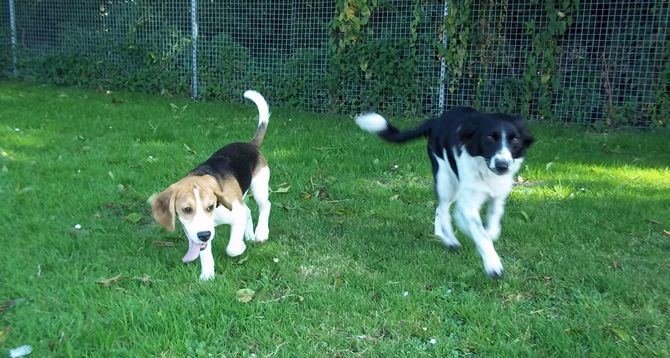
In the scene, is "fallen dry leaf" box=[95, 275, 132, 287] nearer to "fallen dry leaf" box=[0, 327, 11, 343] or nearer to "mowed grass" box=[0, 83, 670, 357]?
"mowed grass" box=[0, 83, 670, 357]

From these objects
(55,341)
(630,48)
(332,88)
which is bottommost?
(55,341)

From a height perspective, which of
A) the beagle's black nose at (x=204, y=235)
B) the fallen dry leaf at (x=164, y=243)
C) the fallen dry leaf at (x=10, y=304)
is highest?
the beagle's black nose at (x=204, y=235)

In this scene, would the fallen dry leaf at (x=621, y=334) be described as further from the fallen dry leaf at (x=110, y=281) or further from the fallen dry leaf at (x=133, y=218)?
the fallen dry leaf at (x=133, y=218)

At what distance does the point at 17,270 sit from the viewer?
338 centimetres

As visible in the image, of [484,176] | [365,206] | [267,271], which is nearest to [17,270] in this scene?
[267,271]

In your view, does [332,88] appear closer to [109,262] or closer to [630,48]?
[630,48]

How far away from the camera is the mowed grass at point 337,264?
270 centimetres

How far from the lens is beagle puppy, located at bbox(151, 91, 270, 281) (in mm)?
3094

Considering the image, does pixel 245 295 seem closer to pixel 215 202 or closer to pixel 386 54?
pixel 215 202

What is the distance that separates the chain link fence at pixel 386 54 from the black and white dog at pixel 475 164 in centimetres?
486

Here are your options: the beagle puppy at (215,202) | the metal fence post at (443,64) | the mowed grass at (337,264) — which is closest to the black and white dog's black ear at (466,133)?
the mowed grass at (337,264)

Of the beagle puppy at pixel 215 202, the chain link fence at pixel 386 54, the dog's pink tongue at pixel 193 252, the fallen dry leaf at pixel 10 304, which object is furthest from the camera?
the chain link fence at pixel 386 54

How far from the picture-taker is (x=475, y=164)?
10.9 ft

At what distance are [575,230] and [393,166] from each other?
2211mm
